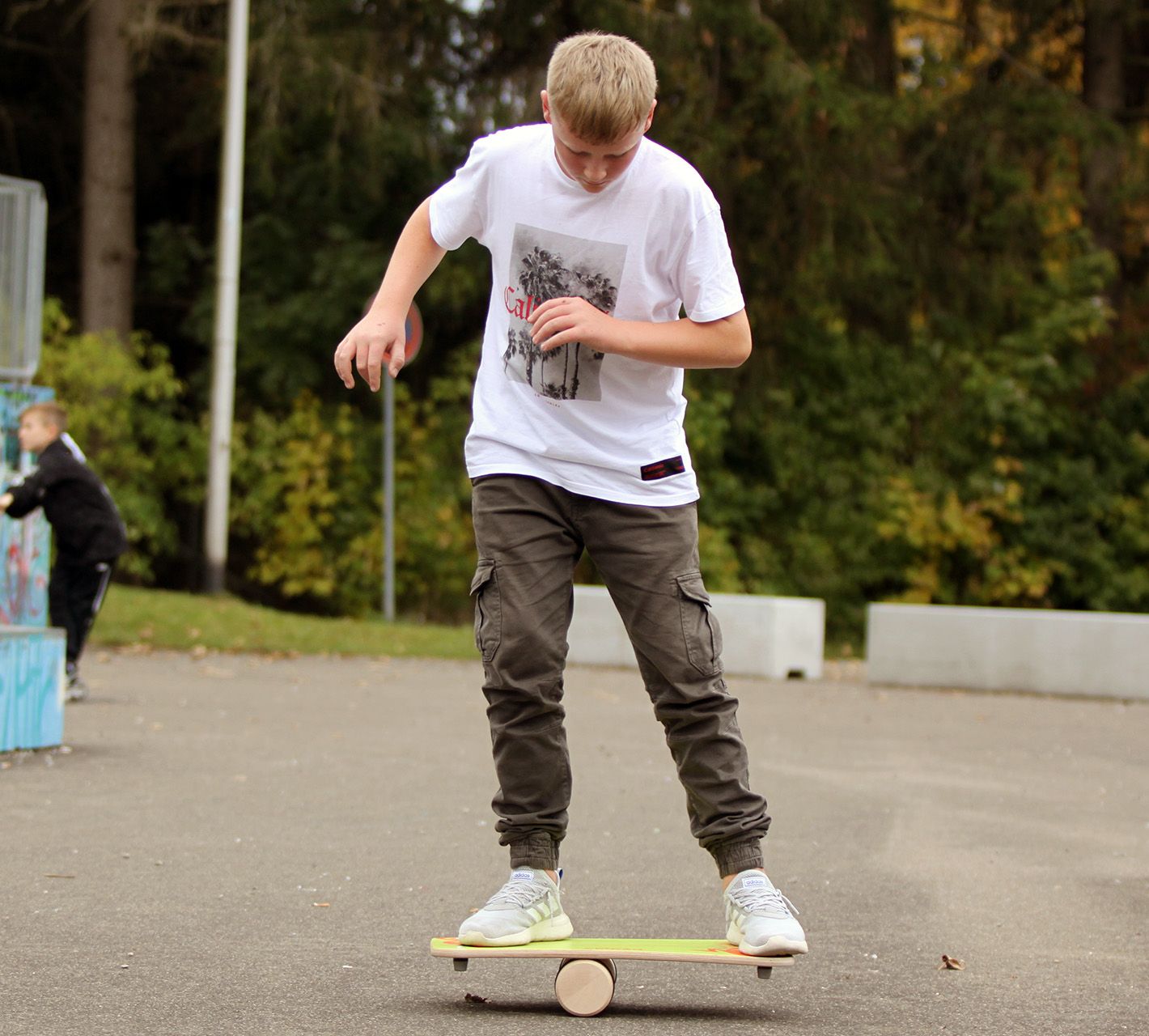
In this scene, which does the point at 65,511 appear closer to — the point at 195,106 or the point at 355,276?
the point at 355,276

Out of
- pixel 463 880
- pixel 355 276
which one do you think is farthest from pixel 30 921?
pixel 355 276

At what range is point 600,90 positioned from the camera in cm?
330

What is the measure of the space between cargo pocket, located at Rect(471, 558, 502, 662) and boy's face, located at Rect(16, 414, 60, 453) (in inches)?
255

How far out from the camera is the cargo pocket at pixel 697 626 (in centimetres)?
369

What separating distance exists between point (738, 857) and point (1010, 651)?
364 inches

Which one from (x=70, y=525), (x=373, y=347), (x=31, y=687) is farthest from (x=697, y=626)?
(x=70, y=525)

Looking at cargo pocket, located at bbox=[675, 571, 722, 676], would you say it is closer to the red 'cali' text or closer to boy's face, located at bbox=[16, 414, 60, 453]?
the red 'cali' text

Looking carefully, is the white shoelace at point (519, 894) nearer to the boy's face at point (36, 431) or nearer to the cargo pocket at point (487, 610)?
the cargo pocket at point (487, 610)

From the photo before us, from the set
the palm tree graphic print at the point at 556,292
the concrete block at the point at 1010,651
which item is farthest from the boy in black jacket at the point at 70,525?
the palm tree graphic print at the point at 556,292

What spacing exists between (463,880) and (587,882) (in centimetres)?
36

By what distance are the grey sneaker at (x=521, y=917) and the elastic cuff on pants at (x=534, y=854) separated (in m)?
0.01

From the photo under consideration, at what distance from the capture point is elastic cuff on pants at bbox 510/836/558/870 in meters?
3.70

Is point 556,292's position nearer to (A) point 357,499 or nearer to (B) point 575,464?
(B) point 575,464

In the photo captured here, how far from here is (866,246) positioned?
21.2 metres
